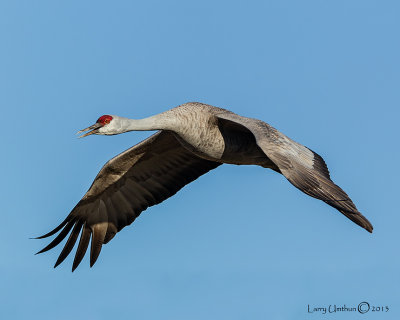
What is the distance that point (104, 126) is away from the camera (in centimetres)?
1187

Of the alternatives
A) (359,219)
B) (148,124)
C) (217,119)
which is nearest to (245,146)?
(217,119)

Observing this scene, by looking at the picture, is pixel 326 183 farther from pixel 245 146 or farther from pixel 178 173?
pixel 178 173

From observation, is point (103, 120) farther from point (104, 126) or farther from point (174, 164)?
point (174, 164)

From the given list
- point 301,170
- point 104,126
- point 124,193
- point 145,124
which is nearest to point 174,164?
point 124,193

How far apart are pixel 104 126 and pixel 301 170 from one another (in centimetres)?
305

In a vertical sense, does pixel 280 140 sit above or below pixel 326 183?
above

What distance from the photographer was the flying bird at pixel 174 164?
425 inches

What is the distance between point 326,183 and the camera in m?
10.8

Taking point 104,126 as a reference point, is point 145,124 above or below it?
above

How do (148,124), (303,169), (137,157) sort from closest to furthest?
(303,169) < (148,124) < (137,157)

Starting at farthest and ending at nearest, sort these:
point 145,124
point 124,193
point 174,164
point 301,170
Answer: point 124,193, point 174,164, point 145,124, point 301,170

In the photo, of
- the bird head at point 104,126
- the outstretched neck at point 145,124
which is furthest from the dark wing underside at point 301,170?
the bird head at point 104,126

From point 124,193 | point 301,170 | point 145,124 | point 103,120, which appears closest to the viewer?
point 301,170

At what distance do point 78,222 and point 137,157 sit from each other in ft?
5.49
